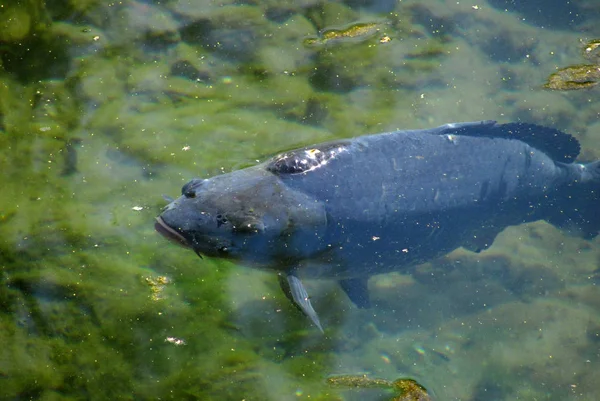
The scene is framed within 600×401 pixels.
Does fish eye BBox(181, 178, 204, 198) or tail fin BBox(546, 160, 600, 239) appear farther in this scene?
tail fin BBox(546, 160, 600, 239)

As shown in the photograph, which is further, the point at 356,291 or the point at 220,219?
the point at 356,291

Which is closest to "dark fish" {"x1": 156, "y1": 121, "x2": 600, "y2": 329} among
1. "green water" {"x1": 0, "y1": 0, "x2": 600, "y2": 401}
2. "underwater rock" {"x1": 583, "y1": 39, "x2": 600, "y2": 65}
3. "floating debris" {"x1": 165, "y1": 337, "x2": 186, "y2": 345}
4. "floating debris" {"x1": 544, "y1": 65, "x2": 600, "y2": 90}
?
"green water" {"x1": 0, "y1": 0, "x2": 600, "y2": 401}

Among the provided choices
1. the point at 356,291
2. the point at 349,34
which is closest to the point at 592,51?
the point at 349,34

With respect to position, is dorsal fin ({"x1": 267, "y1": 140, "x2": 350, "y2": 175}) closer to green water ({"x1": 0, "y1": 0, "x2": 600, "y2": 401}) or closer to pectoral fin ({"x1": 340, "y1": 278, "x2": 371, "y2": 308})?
green water ({"x1": 0, "y1": 0, "x2": 600, "y2": 401})

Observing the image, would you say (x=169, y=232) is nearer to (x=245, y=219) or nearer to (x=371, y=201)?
(x=245, y=219)

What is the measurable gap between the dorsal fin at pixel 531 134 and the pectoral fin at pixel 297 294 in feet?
5.17

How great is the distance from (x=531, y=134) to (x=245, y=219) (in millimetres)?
2451

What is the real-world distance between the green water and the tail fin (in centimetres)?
31

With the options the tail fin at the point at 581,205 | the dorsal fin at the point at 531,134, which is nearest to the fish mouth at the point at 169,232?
the dorsal fin at the point at 531,134

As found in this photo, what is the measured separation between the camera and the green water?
A: 3.40m

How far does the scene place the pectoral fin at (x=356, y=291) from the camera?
4113mm

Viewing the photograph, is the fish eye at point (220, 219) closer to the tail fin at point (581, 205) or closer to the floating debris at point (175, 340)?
the floating debris at point (175, 340)

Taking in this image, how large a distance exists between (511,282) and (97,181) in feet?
12.0

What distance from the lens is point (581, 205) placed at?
4621 mm
